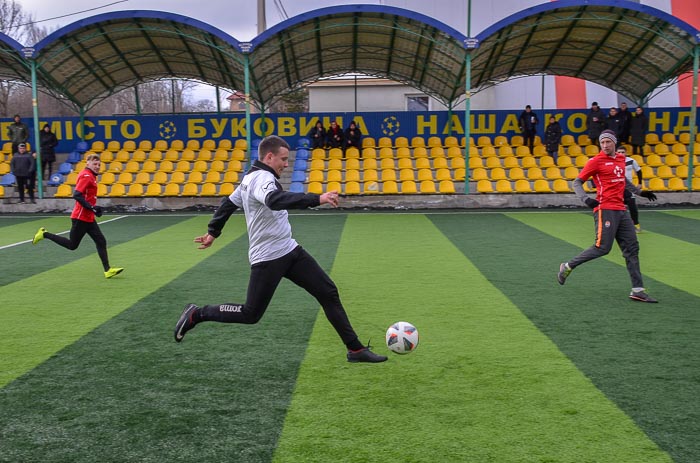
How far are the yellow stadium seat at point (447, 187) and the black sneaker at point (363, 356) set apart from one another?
17330 mm

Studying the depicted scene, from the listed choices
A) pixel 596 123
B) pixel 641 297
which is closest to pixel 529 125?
pixel 596 123

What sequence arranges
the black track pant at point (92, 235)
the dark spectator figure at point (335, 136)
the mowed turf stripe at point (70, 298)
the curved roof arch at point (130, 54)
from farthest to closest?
the dark spectator figure at point (335, 136)
the curved roof arch at point (130, 54)
the black track pant at point (92, 235)
the mowed turf stripe at point (70, 298)

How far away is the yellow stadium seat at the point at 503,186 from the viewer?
2267 centimetres

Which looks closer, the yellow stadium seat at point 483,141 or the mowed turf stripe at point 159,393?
the mowed turf stripe at point 159,393

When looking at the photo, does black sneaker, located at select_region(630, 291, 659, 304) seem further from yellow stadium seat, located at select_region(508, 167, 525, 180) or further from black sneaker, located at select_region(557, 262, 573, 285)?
yellow stadium seat, located at select_region(508, 167, 525, 180)

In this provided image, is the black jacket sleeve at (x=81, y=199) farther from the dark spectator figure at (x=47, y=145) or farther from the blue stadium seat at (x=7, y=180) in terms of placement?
the blue stadium seat at (x=7, y=180)

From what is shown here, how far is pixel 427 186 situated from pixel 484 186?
6.71 ft

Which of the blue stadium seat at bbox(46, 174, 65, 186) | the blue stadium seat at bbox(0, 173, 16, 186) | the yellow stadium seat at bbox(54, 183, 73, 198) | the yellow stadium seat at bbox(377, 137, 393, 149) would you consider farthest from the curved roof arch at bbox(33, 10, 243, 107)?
the yellow stadium seat at bbox(377, 137, 393, 149)

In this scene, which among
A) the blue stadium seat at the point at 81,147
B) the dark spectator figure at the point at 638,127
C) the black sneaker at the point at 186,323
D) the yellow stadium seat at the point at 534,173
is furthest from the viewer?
the blue stadium seat at the point at 81,147

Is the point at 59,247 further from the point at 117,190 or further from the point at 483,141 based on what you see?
the point at 483,141

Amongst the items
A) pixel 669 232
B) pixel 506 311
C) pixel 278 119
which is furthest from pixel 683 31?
pixel 506 311

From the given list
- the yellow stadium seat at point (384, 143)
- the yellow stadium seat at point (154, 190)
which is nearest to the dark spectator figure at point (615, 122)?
the yellow stadium seat at point (384, 143)

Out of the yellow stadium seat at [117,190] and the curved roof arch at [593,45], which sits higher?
the curved roof arch at [593,45]

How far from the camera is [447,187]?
2291 cm
